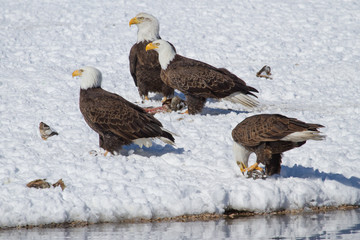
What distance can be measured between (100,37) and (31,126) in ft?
34.0

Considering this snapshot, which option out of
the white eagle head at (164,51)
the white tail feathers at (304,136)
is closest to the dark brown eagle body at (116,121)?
the white tail feathers at (304,136)

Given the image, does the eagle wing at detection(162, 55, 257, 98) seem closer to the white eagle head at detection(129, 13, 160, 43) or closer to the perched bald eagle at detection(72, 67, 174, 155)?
the white eagle head at detection(129, 13, 160, 43)

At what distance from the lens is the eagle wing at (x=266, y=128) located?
29.7 ft

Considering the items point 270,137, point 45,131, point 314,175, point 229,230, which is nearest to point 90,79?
point 45,131

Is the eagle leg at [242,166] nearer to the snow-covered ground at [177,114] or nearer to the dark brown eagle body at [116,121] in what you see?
the snow-covered ground at [177,114]

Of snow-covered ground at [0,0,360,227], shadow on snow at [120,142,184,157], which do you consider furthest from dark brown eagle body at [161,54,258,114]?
shadow on snow at [120,142,184,157]

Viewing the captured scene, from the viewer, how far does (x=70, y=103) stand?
14758mm

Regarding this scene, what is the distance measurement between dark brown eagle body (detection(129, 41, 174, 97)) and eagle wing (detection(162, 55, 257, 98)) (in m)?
1.66

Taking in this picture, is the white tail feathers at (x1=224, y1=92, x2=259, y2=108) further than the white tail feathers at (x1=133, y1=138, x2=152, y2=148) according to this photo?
Yes

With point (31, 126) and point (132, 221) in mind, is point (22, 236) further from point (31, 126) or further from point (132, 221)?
point (31, 126)

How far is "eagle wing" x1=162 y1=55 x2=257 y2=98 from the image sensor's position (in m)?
13.5

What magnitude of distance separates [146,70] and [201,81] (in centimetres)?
242

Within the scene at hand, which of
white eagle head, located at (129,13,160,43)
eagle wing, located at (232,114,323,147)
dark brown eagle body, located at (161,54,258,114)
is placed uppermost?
white eagle head, located at (129,13,160,43)

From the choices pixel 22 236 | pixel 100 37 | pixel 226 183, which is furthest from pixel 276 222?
pixel 100 37
